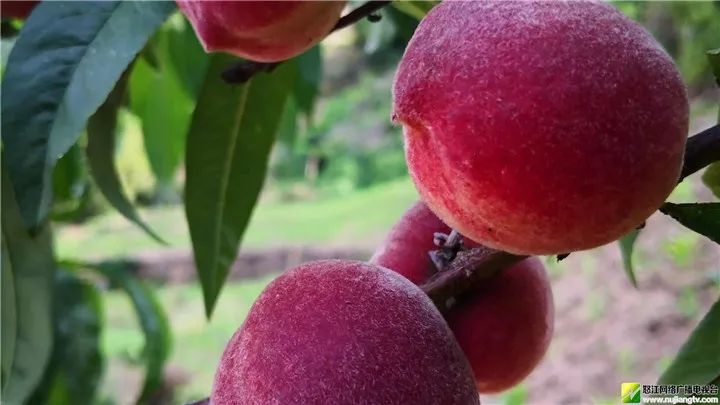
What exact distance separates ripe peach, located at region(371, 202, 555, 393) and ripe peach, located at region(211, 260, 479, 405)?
0.10 m

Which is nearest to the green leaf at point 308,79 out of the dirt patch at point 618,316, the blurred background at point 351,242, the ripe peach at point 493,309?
the blurred background at point 351,242

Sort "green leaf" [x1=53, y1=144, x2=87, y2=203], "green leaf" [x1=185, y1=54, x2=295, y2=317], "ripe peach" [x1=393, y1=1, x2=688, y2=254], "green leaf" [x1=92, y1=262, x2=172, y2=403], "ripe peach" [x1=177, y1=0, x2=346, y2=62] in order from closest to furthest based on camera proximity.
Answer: "ripe peach" [x1=393, y1=1, x2=688, y2=254]
"ripe peach" [x1=177, y1=0, x2=346, y2=62]
"green leaf" [x1=185, y1=54, x2=295, y2=317]
"green leaf" [x1=53, y1=144, x2=87, y2=203]
"green leaf" [x1=92, y1=262, x2=172, y2=403]

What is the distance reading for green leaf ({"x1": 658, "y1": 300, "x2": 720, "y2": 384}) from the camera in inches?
23.2

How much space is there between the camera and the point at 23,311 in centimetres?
78

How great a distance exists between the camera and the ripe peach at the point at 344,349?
39 centimetres

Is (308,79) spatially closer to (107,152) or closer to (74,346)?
(107,152)

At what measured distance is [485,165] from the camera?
0.35 metres

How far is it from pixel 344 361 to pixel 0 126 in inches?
11.0

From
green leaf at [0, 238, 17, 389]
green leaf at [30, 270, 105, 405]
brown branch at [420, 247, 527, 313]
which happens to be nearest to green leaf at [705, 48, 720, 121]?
brown branch at [420, 247, 527, 313]

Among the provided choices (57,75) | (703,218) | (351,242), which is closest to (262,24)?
(57,75)

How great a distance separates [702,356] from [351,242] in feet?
11.2

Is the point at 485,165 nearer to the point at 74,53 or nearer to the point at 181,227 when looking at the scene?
the point at 74,53

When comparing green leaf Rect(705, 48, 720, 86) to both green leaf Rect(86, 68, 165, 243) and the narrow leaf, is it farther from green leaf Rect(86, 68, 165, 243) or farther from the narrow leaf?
the narrow leaf

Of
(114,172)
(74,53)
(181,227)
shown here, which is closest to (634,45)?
(74,53)
